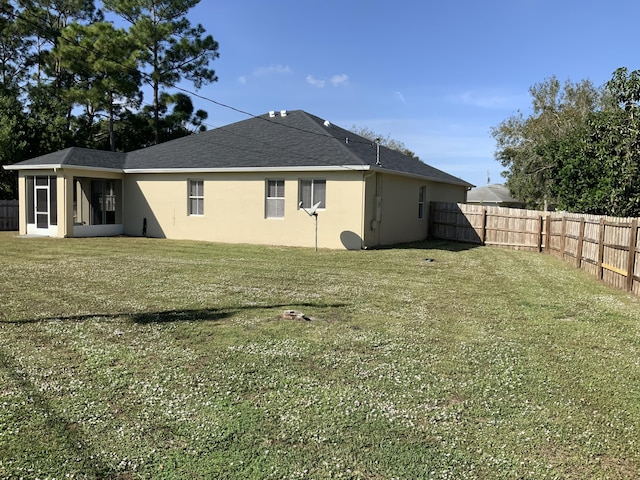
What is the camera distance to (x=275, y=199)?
1716 centimetres

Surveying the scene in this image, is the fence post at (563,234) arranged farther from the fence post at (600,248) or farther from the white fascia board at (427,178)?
the white fascia board at (427,178)

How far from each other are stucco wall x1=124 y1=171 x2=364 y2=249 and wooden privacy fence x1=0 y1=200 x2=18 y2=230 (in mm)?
7309

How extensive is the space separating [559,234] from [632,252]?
6694 millimetres

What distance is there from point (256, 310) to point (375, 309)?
1763 millimetres

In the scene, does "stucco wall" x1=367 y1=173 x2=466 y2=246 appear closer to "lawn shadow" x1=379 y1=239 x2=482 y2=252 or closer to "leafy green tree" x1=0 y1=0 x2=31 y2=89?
"lawn shadow" x1=379 y1=239 x2=482 y2=252

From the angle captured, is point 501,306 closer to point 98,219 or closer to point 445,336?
point 445,336

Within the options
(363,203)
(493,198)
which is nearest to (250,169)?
(363,203)

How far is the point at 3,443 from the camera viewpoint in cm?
323

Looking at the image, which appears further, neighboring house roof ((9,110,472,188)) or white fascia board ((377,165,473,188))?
neighboring house roof ((9,110,472,188))

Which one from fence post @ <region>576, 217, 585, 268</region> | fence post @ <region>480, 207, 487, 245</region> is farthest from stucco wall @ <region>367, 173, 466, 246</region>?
fence post @ <region>576, 217, 585, 268</region>

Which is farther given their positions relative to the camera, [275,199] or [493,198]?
[493,198]

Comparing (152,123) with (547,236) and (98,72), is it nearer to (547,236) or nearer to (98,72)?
(98,72)

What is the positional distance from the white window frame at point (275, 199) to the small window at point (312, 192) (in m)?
0.75

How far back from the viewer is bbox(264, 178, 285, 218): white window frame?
55.9ft
